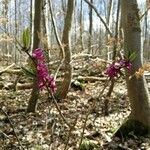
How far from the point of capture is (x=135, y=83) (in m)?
5.46

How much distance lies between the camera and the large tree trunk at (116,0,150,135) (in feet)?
17.4

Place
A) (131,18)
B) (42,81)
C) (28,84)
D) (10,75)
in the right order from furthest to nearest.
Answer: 1. (10,75)
2. (28,84)
3. (131,18)
4. (42,81)

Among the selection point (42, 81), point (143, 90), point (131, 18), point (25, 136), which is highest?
point (131, 18)

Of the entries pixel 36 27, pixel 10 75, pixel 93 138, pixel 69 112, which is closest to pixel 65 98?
pixel 69 112

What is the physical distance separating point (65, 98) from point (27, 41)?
593cm

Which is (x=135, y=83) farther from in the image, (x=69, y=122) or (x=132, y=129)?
(x=69, y=122)

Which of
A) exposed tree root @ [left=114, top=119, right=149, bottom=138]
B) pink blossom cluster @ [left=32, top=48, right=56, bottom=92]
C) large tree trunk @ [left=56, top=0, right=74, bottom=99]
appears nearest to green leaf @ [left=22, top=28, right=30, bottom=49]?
pink blossom cluster @ [left=32, top=48, right=56, bottom=92]

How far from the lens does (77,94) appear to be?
29.0 feet

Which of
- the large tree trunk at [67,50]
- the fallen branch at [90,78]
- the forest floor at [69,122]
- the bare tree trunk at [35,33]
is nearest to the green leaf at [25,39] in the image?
the forest floor at [69,122]

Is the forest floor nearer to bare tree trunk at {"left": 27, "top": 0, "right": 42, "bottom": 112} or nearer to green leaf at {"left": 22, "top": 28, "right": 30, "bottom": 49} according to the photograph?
bare tree trunk at {"left": 27, "top": 0, "right": 42, "bottom": 112}

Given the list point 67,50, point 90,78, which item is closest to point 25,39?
point 67,50

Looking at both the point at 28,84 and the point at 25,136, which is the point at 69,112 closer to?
the point at 25,136

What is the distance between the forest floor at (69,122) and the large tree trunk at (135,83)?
0.17 meters

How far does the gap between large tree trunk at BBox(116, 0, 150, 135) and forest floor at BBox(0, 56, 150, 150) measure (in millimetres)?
175
